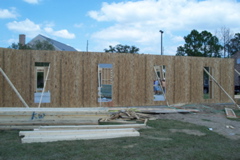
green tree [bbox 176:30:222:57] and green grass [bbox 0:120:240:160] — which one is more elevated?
green tree [bbox 176:30:222:57]

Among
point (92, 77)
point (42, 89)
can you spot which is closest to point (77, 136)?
point (92, 77)

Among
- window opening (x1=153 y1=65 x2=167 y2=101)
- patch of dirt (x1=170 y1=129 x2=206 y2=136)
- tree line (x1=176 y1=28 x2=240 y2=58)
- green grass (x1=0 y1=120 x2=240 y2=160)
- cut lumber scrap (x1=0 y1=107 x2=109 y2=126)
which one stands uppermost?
tree line (x1=176 y1=28 x2=240 y2=58)

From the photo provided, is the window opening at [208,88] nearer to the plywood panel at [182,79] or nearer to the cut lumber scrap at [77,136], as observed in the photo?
Answer: the plywood panel at [182,79]

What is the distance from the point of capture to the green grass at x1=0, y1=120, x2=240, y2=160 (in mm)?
4312

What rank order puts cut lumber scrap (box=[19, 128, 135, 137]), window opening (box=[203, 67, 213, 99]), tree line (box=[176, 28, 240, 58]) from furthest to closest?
tree line (box=[176, 28, 240, 58]) → window opening (box=[203, 67, 213, 99]) → cut lumber scrap (box=[19, 128, 135, 137])

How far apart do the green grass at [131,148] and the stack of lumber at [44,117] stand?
2.19 ft

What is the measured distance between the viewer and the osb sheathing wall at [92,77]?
416 inches

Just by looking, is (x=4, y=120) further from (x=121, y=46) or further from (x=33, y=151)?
(x=121, y=46)

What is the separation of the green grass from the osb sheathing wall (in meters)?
4.90

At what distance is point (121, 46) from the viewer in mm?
39062

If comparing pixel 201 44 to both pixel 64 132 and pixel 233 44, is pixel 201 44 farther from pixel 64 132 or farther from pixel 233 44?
pixel 64 132

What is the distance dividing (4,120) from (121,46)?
3316cm

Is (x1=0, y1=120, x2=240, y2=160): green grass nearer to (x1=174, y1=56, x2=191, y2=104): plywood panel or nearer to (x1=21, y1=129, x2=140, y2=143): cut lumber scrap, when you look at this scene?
(x1=21, y1=129, x2=140, y2=143): cut lumber scrap

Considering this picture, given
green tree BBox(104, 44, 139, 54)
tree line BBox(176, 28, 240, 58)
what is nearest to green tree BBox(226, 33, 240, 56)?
tree line BBox(176, 28, 240, 58)
